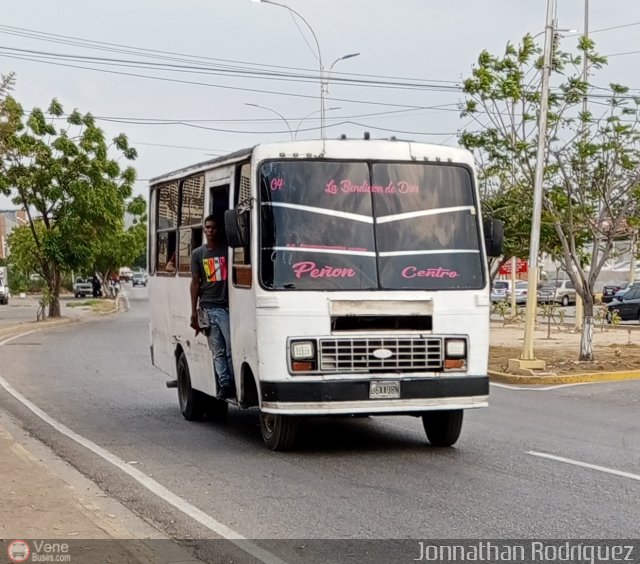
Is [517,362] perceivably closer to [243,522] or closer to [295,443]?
[295,443]

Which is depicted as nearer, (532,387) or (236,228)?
(236,228)

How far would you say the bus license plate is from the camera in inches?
422

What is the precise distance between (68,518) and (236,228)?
152 inches

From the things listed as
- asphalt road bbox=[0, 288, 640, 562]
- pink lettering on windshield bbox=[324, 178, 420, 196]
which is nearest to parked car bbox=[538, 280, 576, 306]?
asphalt road bbox=[0, 288, 640, 562]

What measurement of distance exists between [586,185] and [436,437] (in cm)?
1182

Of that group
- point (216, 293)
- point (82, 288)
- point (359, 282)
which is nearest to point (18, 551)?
point (359, 282)

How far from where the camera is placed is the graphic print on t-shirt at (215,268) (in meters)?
12.2

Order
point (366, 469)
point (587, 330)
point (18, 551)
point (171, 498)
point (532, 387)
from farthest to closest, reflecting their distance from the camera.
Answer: point (587, 330), point (532, 387), point (366, 469), point (171, 498), point (18, 551)

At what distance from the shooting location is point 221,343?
1223 cm

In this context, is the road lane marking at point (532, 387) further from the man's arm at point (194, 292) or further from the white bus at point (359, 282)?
the man's arm at point (194, 292)

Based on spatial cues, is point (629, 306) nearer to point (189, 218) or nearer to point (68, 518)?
point (189, 218)

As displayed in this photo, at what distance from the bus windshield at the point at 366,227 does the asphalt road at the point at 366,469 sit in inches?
66.0

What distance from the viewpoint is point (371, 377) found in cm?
1075

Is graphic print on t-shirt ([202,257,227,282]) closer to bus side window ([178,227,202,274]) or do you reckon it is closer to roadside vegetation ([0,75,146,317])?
bus side window ([178,227,202,274])
